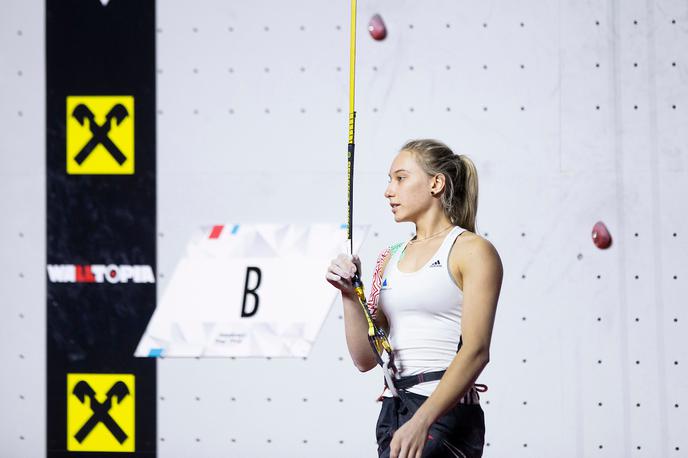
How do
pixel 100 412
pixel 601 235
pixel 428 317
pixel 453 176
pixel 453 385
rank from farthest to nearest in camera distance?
1. pixel 100 412
2. pixel 601 235
3. pixel 453 176
4. pixel 428 317
5. pixel 453 385

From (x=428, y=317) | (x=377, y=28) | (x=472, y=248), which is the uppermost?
(x=377, y=28)

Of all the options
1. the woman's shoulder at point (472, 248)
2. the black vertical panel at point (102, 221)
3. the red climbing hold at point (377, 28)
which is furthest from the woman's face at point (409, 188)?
the black vertical panel at point (102, 221)

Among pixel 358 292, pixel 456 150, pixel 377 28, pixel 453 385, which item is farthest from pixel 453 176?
pixel 377 28

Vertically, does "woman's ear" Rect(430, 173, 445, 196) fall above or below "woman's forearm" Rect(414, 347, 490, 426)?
above

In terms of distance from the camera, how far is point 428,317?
4.39 ft

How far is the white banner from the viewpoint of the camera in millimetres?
2619

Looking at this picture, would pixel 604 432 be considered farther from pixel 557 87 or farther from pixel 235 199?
pixel 235 199

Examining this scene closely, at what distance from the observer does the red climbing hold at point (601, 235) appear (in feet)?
8.34

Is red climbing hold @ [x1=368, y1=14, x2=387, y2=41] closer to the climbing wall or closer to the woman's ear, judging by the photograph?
the climbing wall

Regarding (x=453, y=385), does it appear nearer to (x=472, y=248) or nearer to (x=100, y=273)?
Result: (x=472, y=248)

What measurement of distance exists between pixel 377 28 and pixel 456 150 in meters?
0.49

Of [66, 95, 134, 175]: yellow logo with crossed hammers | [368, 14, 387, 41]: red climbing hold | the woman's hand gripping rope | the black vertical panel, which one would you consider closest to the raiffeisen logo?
the black vertical panel

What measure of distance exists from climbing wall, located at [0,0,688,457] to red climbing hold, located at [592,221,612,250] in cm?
2
